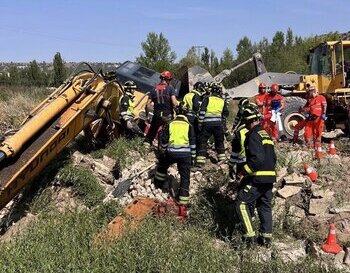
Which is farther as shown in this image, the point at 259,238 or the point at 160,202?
the point at 160,202

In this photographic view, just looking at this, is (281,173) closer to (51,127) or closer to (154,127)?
(154,127)

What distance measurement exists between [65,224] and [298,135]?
7.20 m

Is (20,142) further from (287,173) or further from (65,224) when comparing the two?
(287,173)

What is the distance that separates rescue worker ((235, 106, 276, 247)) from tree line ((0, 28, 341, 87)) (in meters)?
25.6

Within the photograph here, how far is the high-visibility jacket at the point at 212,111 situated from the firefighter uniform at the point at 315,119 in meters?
2.71

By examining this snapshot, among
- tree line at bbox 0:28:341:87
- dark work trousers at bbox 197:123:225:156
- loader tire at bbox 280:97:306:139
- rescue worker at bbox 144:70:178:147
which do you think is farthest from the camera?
tree line at bbox 0:28:341:87

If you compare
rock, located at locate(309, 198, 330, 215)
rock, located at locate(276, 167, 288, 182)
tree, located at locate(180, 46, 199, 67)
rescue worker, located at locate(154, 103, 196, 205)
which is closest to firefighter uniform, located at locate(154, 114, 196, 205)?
rescue worker, located at locate(154, 103, 196, 205)

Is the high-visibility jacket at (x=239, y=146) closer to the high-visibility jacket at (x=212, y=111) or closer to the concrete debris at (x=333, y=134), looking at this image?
the high-visibility jacket at (x=212, y=111)

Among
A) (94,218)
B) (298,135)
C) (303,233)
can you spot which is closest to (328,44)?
(298,135)

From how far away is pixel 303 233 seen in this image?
747 cm

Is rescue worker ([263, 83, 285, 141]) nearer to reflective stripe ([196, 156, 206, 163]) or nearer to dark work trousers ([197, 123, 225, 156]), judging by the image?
dark work trousers ([197, 123, 225, 156])

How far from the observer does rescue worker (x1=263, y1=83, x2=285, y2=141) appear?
12.4 metres

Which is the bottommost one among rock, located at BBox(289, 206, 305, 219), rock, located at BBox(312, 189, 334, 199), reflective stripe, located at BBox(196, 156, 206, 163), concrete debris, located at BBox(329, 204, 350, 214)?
rock, located at BBox(289, 206, 305, 219)

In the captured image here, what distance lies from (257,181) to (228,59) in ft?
132
